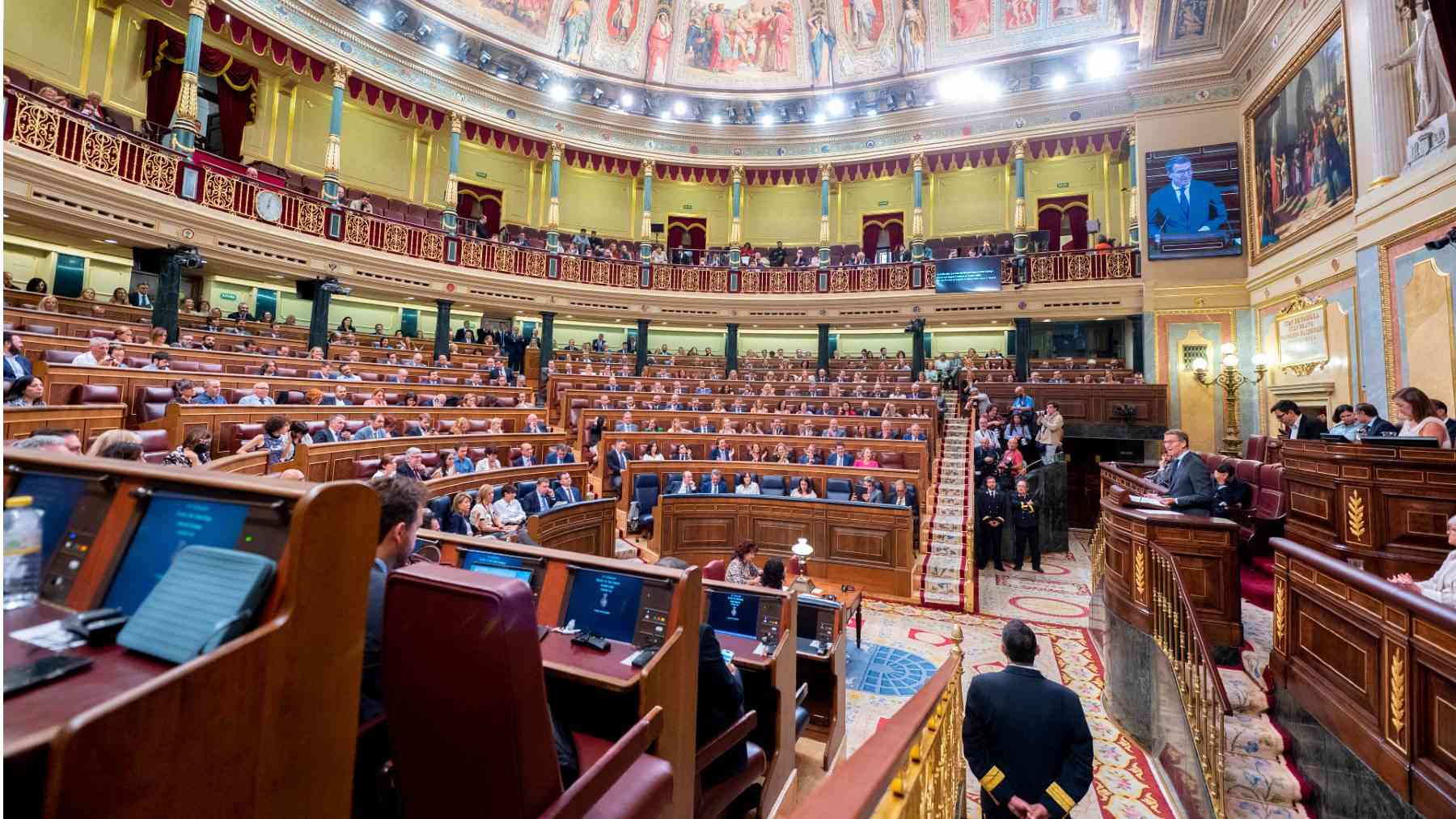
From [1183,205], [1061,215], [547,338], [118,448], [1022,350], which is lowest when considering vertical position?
[118,448]

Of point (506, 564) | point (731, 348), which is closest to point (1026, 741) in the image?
point (506, 564)

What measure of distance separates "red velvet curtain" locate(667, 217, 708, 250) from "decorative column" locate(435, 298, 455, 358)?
7849 millimetres

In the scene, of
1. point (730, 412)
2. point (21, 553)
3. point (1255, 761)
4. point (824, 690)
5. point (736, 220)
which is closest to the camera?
point (21, 553)

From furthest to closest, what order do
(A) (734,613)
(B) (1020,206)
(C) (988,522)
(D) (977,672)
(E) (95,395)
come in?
(B) (1020,206)
(C) (988,522)
(E) (95,395)
(D) (977,672)
(A) (734,613)

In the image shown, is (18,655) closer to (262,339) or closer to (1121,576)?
(1121,576)

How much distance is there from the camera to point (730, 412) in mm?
11758

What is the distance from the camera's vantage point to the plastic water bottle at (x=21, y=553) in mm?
1327

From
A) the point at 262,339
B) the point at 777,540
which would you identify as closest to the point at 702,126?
the point at 262,339

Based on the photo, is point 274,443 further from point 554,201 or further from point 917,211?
point 917,211

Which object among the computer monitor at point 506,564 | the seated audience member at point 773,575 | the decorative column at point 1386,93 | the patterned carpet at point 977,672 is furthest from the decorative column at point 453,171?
the decorative column at point 1386,93

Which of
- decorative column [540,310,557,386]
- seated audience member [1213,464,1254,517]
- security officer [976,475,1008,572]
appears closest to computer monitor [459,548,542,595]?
seated audience member [1213,464,1254,517]

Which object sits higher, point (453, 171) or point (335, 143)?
point (453, 171)

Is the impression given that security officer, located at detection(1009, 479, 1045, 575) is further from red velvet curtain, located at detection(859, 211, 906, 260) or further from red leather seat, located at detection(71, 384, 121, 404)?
red velvet curtain, located at detection(859, 211, 906, 260)

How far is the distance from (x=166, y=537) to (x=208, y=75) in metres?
15.9
